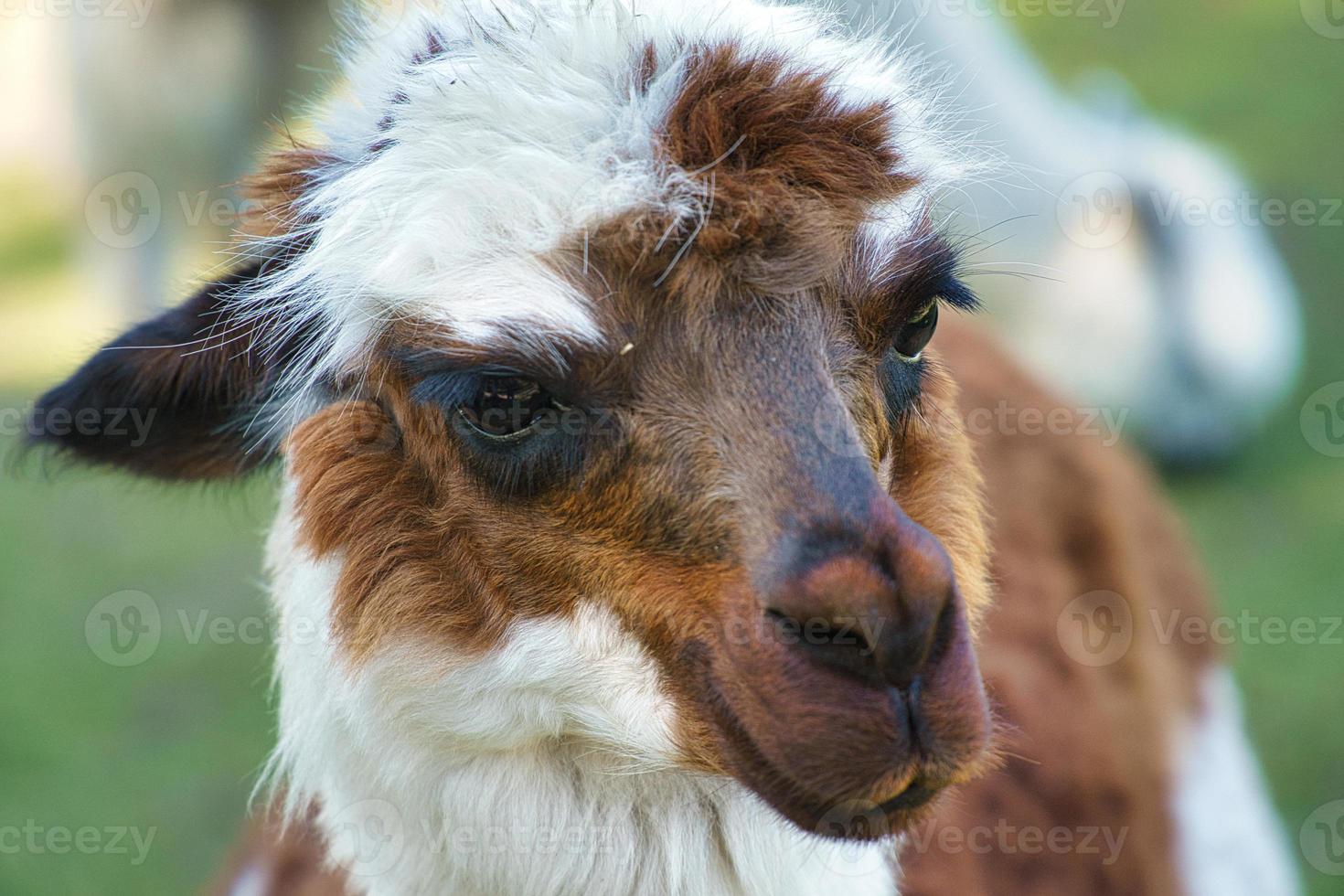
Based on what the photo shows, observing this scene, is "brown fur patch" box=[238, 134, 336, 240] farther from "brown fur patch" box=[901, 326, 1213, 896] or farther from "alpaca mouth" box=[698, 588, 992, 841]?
"brown fur patch" box=[901, 326, 1213, 896]

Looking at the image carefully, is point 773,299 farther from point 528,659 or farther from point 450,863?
point 450,863

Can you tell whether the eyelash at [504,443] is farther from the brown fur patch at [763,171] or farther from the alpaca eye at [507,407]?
the brown fur patch at [763,171]

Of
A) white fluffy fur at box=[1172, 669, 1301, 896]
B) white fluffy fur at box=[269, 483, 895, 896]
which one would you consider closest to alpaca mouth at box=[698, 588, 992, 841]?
white fluffy fur at box=[269, 483, 895, 896]

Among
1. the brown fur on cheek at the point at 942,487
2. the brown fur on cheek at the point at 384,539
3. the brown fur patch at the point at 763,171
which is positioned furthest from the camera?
the brown fur on cheek at the point at 942,487

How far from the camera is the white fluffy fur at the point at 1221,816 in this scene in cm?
397

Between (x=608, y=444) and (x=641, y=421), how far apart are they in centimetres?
7

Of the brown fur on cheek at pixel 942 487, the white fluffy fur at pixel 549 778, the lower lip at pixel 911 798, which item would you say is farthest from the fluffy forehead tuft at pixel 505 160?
the lower lip at pixel 911 798

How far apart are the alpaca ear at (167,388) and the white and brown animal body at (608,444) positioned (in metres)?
0.01

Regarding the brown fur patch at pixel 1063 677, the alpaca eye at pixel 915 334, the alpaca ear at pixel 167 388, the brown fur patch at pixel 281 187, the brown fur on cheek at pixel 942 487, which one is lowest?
the brown fur patch at pixel 1063 677

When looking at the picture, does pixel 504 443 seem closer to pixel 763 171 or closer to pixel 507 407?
pixel 507 407

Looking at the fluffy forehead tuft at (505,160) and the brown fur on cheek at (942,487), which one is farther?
the brown fur on cheek at (942,487)

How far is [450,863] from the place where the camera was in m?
2.41

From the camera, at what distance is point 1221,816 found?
4.12 metres

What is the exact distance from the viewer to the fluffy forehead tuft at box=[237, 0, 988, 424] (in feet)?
6.92
